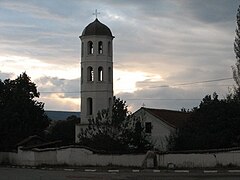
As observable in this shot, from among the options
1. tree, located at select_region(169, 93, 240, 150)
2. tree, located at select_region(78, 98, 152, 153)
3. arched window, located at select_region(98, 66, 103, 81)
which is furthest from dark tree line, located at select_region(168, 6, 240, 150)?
arched window, located at select_region(98, 66, 103, 81)

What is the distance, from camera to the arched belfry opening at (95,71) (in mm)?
64250

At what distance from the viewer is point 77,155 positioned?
46188 millimetres

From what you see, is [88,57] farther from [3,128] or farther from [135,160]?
[135,160]

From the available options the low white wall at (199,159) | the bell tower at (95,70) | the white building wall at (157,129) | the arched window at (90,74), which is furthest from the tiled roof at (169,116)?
the low white wall at (199,159)

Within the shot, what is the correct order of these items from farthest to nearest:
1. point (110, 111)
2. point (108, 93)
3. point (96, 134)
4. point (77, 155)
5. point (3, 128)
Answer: point (108, 93) < point (3, 128) < point (110, 111) < point (96, 134) < point (77, 155)

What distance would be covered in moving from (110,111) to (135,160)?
43.0ft

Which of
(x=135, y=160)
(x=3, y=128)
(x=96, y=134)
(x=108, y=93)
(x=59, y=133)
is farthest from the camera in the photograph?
(x=59, y=133)

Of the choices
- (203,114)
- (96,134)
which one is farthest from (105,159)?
(203,114)

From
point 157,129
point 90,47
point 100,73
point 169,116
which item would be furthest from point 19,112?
point 169,116

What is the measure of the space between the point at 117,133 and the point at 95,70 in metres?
15.8

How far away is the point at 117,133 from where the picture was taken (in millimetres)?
50344

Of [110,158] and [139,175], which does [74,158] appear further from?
[139,175]

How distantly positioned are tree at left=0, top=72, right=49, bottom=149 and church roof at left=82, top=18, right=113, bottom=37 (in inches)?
396

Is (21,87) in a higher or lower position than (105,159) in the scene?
higher
